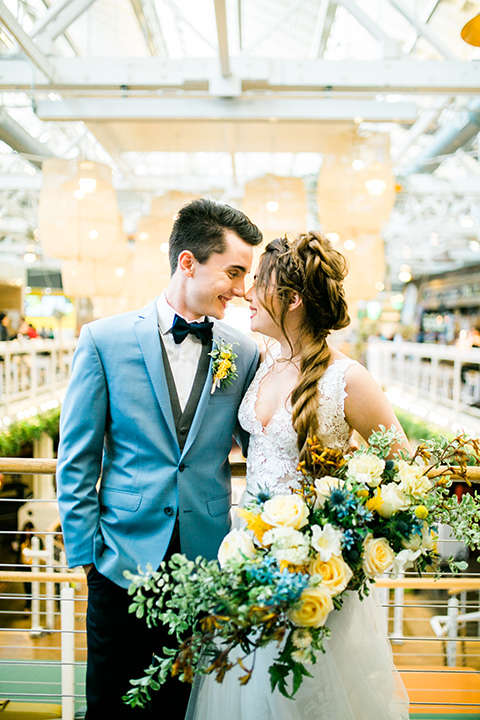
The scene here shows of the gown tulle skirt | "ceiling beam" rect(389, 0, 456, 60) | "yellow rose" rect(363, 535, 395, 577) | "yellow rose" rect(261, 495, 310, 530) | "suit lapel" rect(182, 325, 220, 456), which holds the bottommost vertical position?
the gown tulle skirt

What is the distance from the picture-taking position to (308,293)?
5.79 feet

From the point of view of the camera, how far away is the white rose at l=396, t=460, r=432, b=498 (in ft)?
4.49

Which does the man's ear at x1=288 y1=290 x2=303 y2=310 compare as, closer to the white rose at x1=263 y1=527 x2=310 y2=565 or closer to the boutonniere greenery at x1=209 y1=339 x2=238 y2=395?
the boutonniere greenery at x1=209 y1=339 x2=238 y2=395

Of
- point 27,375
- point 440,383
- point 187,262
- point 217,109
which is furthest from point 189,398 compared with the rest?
point 27,375

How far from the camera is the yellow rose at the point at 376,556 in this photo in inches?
51.4

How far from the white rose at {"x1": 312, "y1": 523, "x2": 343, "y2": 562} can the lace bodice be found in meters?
0.43

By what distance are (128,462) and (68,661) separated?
1.26 meters

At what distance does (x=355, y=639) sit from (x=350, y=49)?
7383 millimetres

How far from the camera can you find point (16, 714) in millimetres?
2502

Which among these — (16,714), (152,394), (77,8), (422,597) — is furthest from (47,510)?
(152,394)

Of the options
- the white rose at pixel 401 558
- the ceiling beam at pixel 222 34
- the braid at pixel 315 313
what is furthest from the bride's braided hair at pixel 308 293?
the ceiling beam at pixel 222 34

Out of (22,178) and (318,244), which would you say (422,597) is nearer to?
(318,244)

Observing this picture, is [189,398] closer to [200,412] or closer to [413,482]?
[200,412]

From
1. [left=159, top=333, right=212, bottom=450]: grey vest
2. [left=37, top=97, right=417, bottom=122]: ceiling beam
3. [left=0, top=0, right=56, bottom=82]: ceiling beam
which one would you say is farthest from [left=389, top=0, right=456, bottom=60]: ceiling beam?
[left=159, top=333, right=212, bottom=450]: grey vest
